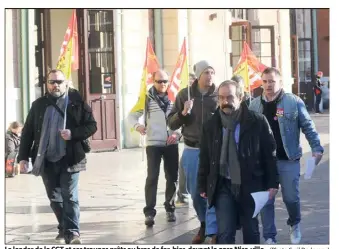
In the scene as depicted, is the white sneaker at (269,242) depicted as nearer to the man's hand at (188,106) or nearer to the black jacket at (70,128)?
the man's hand at (188,106)

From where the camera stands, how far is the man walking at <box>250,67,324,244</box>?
809 centimetres

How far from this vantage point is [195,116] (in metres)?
8.67

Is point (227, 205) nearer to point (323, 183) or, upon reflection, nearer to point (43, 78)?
point (323, 183)

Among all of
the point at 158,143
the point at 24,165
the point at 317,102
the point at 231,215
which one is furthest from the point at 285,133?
the point at 317,102

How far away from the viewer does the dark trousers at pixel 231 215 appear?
681 cm

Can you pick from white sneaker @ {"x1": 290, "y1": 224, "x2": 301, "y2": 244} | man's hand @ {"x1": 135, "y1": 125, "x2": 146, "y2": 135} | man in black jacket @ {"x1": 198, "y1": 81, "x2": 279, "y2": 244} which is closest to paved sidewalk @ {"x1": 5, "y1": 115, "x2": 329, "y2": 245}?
white sneaker @ {"x1": 290, "y1": 224, "x2": 301, "y2": 244}

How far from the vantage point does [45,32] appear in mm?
17719

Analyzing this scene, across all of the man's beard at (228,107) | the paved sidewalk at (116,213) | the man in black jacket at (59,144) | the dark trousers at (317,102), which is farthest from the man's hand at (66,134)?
the dark trousers at (317,102)

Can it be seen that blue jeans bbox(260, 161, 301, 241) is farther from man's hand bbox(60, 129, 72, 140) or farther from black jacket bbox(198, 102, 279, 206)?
man's hand bbox(60, 129, 72, 140)

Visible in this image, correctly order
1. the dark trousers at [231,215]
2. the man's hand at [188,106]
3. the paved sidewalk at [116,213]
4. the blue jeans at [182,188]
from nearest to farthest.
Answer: the dark trousers at [231,215]
the man's hand at [188,106]
the paved sidewalk at [116,213]
the blue jeans at [182,188]

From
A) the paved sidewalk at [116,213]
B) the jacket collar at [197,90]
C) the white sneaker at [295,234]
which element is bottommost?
the paved sidewalk at [116,213]

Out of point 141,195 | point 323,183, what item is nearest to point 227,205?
point 141,195

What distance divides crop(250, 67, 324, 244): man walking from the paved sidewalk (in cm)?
47
